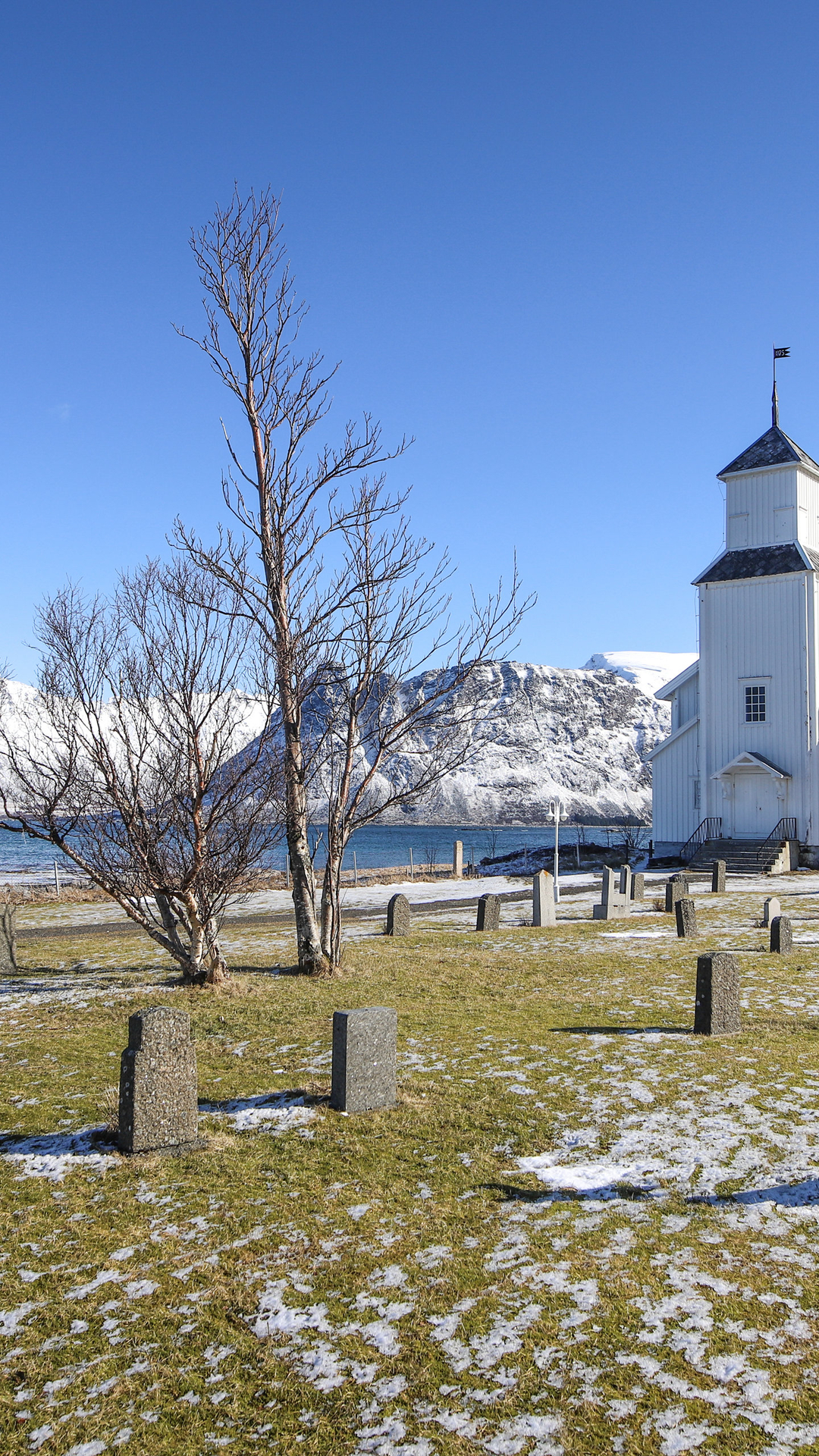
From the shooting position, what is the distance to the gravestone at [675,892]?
2006 centimetres

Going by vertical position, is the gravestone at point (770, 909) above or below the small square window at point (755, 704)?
below

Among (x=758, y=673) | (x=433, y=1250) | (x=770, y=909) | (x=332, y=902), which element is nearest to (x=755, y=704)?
(x=758, y=673)

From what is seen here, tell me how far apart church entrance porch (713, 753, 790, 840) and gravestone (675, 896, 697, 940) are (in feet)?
62.5

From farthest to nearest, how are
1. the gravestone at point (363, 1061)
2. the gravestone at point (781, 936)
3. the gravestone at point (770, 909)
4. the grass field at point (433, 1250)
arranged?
the gravestone at point (770, 909), the gravestone at point (781, 936), the gravestone at point (363, 1061), the grass field at point (433, 1250)

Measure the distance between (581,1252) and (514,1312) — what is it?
0.74 metres

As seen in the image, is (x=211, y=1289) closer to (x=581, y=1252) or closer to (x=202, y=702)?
(x=581, y=1252)

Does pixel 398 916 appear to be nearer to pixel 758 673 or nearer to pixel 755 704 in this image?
pixel 755 704

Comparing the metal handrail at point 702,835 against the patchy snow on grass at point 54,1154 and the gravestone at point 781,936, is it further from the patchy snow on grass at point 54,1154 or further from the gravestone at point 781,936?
the patchy snow on grass at point 54,1154

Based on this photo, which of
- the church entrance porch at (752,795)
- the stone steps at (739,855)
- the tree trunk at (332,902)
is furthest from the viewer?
the church entrance porch at (752,795)

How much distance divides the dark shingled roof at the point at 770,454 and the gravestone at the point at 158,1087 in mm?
35072

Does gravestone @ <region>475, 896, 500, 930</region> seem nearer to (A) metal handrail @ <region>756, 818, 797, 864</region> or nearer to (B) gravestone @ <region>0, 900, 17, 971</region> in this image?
(B) gravestone @ <region>0, 900, 17, 971</region>

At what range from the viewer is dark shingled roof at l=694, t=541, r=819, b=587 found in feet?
115

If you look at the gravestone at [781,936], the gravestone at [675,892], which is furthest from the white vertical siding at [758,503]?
the gravestone at [781,936]

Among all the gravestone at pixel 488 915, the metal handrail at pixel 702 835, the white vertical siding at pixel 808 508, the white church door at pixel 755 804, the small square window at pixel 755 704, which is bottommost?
the gravestone at pixel 488 915
